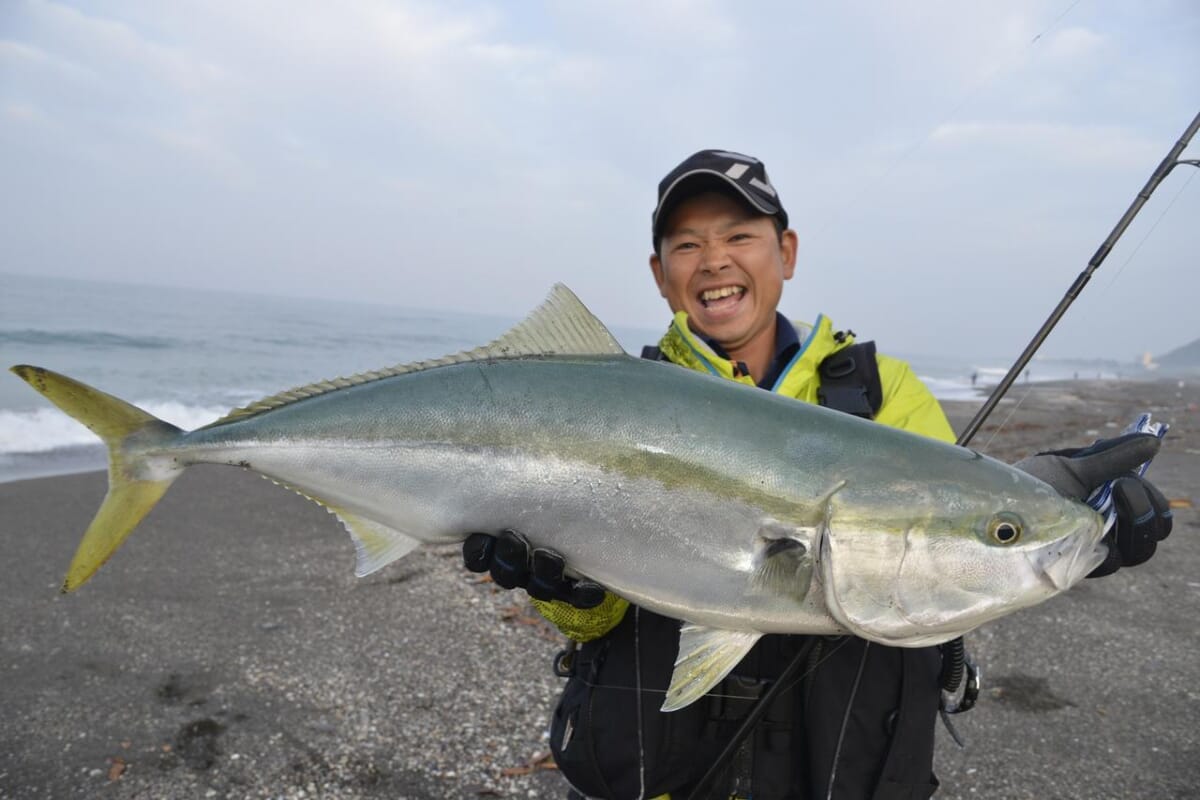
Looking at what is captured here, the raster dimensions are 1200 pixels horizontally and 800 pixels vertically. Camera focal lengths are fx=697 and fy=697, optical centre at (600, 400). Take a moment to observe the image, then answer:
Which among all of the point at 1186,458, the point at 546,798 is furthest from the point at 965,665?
the point at 1186,458

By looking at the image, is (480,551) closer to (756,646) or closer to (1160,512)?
(756,646)

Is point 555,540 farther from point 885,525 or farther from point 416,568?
point 416,568

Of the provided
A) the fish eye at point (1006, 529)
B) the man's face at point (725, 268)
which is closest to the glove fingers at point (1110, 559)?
the fish eye at point (1006, 529)

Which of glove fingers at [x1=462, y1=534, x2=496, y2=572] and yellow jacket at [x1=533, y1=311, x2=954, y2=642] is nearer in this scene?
glove fingers at [x1=462, y1=534, x2=496, y2=572]

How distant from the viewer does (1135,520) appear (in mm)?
2111

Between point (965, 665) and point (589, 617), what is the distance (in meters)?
1.38

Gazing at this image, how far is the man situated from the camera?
7.58 feet

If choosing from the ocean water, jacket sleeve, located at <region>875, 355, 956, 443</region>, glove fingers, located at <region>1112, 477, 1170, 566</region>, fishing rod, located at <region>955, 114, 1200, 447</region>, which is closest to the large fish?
glove fingers, located at <region>1112, 477, 1170, 566</region>

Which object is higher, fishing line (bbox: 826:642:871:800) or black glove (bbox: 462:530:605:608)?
black glove (bbox: 462:530:605:608)

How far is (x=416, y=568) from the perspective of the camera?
6438 millimetres

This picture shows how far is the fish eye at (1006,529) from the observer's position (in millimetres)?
1933

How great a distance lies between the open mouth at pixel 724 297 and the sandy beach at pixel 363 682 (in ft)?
5.72

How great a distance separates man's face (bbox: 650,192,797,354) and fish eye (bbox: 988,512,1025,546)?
1.27 m

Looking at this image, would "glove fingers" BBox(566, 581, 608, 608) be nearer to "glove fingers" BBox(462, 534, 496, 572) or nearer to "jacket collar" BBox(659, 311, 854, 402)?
"glove fingers" BBox(462, 534, 496, 572)
